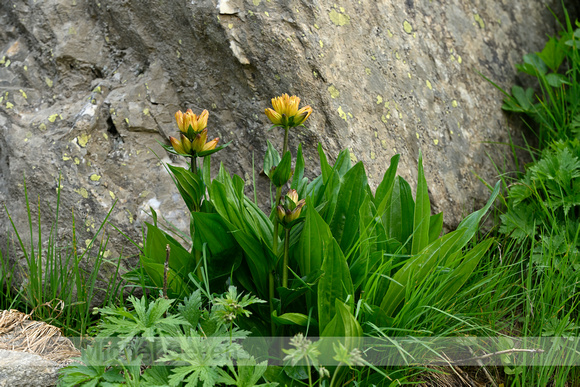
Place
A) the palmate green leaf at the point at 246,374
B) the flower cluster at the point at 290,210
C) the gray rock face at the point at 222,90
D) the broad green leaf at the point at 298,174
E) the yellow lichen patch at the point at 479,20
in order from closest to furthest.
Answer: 1. the palmate green leaf at the point at 246,374
2. the flower cluster at the point at 290,210
3. the broad green leaf at the point at 298,174
4. the gray rock face at the point at 222,90
5. the yellow lichen patch at the point at 479,20

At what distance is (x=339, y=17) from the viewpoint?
2465 mm

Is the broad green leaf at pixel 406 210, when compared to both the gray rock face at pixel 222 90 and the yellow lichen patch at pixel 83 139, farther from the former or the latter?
the yellow lichen patch at pixel 83 139

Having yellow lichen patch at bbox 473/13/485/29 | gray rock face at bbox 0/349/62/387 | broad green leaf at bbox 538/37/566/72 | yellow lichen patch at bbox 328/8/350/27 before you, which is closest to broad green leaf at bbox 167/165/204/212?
gray rock face at bbox 0/349/62/387

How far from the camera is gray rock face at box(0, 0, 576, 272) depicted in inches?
92.5

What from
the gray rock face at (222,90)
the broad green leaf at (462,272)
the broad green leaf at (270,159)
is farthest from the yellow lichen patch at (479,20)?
the broad green leaf at (270,159)

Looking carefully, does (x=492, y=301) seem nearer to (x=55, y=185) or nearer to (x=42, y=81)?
(x=55, y=185)

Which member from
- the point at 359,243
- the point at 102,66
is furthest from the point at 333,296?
the point at 102,66

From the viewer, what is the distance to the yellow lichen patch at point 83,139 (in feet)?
7.98

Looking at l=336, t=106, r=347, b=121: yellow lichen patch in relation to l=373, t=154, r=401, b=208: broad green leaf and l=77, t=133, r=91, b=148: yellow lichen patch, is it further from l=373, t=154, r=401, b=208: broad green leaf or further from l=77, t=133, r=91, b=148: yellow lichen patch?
l=77, t=133, r=91, b=148: yellow lichen patch

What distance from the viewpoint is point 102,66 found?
2693 mm

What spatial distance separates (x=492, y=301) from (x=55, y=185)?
79.1 inches

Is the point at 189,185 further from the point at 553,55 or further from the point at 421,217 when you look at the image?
the point at 553,55

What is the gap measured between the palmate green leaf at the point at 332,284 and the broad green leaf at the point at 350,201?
0.21m

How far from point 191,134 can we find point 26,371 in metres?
0.99
